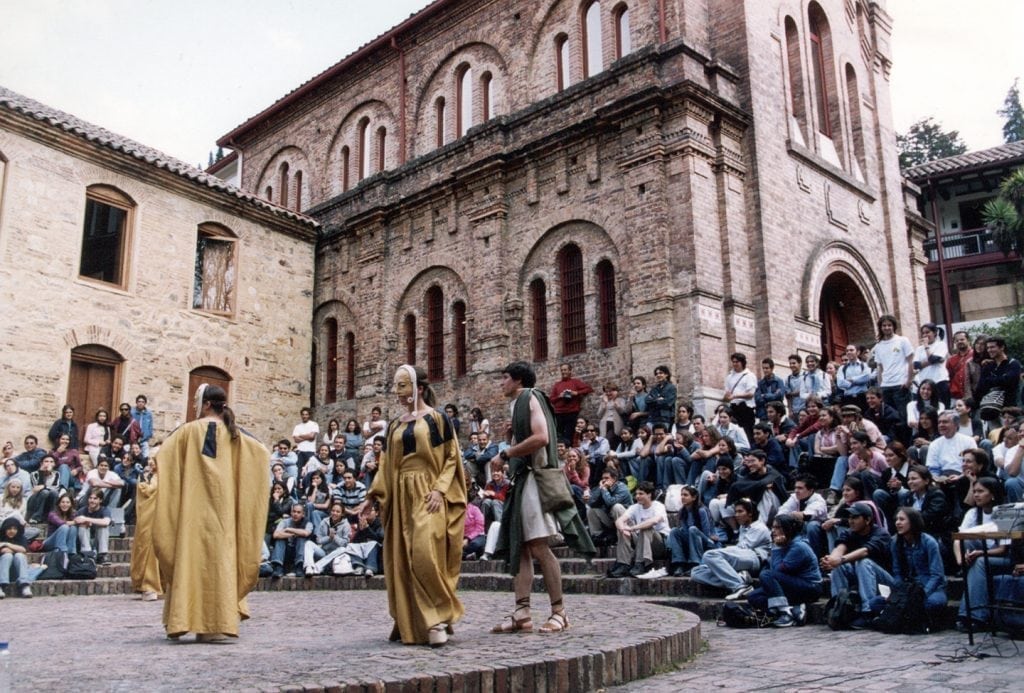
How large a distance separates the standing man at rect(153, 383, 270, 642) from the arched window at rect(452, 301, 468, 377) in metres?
14.4

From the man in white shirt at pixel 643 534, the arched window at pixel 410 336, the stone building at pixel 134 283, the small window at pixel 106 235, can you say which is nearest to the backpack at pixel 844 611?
the man in white shirt at pixel 643 534

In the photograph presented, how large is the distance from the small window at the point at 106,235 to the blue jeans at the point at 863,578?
57.3 feet

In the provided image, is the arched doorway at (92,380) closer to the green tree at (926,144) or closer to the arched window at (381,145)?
the arched window at (381,145)

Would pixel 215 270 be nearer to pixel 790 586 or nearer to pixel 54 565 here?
pixel 54 565

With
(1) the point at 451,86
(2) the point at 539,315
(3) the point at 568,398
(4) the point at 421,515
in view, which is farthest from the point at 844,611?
(1) the point at 451,86

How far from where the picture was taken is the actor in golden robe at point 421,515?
6.16 meters

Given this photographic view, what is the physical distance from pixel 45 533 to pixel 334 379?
1077cm

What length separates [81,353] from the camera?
19641 mm

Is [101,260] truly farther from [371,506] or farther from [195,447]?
[195,447]

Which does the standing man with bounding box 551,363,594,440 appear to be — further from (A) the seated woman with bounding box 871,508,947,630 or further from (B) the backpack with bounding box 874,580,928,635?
(B) the backpack with bounding box 874,580,928,635

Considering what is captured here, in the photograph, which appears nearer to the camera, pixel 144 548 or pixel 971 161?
pixel 144 548

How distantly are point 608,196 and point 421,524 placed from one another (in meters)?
13.4

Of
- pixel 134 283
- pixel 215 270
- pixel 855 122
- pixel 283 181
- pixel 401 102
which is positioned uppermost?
pixel 401 102

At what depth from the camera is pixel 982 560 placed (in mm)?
7902
